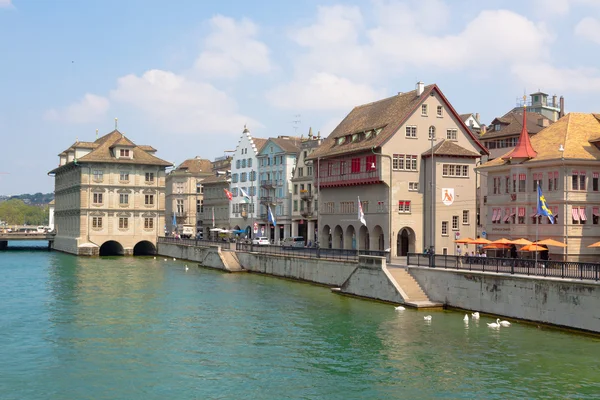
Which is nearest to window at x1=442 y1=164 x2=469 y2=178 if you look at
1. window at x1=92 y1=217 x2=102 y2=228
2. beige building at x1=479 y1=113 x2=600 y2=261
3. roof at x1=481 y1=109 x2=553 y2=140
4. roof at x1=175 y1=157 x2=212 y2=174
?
beige building at x1=479 y1=113 x2=600 y2=261

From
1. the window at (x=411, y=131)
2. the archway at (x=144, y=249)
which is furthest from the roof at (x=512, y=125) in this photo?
the archway at (x=144, y=249)

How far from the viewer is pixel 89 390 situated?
1066 inches

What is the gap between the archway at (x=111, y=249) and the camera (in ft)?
353

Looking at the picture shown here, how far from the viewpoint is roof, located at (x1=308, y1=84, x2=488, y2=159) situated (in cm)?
6825

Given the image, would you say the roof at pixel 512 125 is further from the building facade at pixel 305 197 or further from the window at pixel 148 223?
the window at pixel 148 223

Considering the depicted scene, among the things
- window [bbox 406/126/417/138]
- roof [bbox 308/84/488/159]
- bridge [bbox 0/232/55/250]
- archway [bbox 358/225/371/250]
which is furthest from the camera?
bridge [bbox 0/232/55/250]

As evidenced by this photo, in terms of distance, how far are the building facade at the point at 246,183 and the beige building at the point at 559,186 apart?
5789 cm

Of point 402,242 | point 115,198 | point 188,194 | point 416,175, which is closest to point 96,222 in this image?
point 115,198

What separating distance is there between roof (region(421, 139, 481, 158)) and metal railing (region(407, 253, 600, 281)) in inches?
738

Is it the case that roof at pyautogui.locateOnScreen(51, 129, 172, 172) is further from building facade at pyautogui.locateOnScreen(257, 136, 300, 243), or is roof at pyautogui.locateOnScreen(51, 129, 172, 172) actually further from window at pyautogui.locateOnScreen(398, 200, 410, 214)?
window at pyautogui.locateOnScreen(398, 200, 410, 214)

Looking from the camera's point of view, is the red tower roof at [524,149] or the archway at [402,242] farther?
the archway at [402,242]

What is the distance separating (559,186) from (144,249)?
7088 cm

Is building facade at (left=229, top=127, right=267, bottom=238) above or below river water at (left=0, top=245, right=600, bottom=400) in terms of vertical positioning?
above

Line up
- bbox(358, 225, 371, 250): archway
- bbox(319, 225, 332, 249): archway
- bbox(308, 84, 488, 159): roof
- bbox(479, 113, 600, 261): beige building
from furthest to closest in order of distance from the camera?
1. bbox(319, 225, 332, 249): archway
2. bbox(358, 225, 371, 250): archway
3. bbox(308, 84, 488, 159): roof
4. bbox(479, 113, 600, 261): beige building
